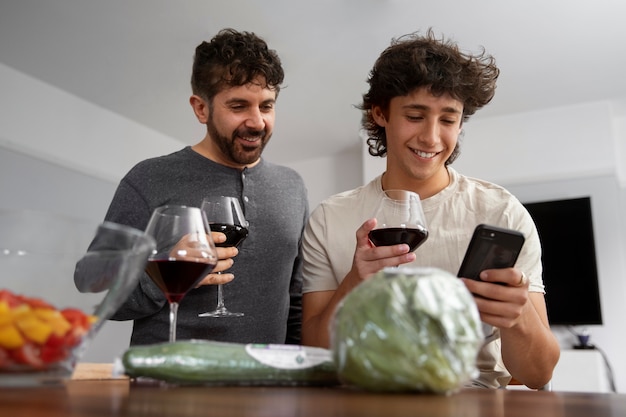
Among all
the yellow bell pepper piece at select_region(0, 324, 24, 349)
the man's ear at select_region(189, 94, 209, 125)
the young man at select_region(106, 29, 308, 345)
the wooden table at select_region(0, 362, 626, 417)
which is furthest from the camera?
the man's ear at select_region(189, 94, 209, 125)

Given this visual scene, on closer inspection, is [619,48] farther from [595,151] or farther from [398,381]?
[398,381]

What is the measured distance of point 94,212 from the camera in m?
5.10

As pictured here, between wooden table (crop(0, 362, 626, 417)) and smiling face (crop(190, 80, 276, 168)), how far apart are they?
51.4 inches

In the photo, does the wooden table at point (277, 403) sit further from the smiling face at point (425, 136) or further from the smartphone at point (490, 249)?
the smiling face at point (425, 136)

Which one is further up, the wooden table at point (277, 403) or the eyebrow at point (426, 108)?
the eyebrow at point (426, 108)

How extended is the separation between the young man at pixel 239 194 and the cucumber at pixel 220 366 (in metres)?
0.98

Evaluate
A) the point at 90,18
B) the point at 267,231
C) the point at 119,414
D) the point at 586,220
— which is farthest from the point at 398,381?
the point at 586,220

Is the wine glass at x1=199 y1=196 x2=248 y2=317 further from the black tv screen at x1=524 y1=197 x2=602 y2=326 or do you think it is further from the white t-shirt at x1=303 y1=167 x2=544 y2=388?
the black tv screen at x1=524 y1=197 x2=602 y2=326

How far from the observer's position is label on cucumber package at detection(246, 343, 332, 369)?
1.98 feet

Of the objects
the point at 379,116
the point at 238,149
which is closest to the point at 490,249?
the point at 379,116

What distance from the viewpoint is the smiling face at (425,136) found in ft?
5.05

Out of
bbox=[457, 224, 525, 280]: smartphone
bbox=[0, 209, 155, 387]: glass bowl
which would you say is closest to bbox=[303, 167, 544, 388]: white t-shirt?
bbox=[457, 224, 525, 280]: smartphone

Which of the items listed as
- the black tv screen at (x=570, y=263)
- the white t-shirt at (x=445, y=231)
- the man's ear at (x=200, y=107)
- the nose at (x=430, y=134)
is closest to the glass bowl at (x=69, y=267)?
the white t-shirt at (x=445, y=231)

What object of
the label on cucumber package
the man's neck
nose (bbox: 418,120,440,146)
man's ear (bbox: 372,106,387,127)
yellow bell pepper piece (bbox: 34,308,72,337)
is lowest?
the label on cucumber package
